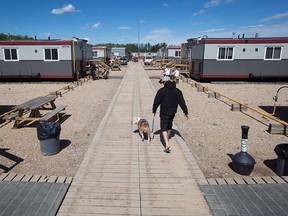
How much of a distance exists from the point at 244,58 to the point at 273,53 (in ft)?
8.43

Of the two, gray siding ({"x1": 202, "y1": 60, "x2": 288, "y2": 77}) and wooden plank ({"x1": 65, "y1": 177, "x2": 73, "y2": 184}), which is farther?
gray siding ({"x1": 202, "y1": 60, "x2": 288, "y2": 77})

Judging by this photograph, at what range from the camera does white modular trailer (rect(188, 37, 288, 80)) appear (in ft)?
68.3

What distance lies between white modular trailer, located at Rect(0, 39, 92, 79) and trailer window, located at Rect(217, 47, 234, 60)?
40.1 feet

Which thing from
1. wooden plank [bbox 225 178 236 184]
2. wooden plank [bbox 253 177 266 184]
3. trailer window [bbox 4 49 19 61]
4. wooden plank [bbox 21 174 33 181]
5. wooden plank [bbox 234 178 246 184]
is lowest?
wooden plank [bbox 21 174 33 181]

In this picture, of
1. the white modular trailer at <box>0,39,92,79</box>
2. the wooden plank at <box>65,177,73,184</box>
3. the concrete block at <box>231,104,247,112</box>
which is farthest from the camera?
the white modular trailer at <box>0,39,92,79</box>

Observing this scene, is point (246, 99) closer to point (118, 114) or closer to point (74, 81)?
point (118, 114)

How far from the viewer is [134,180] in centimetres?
518

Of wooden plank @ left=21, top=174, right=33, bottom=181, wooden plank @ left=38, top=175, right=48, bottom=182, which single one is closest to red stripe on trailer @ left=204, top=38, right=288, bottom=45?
wooden plank @ left=38, top=175, right=48, bottom=182

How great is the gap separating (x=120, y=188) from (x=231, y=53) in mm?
19083

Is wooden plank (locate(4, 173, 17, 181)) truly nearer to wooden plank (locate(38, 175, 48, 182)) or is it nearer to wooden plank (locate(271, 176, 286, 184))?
wooden plank (locate(38, 175, 48, 182))

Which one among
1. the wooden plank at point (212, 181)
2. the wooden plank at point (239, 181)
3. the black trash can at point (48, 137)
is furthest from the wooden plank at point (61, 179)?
the wooden plank at point (239, 181)

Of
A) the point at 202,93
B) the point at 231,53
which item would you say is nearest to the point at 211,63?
the point at 231,53

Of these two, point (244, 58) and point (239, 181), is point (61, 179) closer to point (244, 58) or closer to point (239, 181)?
point (239, 181)

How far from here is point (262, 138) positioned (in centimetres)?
809
